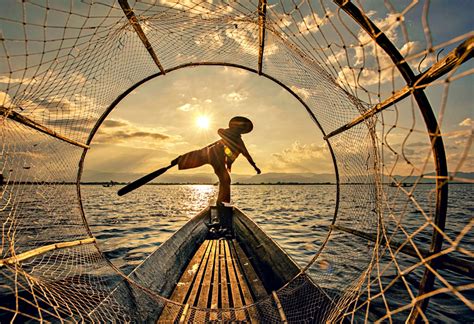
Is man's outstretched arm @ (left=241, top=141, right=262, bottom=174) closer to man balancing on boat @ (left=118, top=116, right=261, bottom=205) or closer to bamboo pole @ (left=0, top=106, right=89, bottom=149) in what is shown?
man balancing on boat @ (left=118, top=116, right=261, bottom=205)

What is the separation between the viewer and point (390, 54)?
6.01 ft

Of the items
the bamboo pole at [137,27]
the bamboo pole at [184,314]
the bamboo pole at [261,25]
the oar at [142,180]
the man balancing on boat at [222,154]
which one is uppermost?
the bamboo pole at [261,25]

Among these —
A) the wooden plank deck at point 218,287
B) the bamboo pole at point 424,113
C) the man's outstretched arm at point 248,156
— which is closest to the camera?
the bamboo pole at point 424,113

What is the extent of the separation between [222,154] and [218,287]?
8.39ft

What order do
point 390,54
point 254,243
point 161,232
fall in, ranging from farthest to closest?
1. point 161,232
2. point 254,243
3. point 390,54

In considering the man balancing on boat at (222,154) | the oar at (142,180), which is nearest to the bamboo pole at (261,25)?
the man balancing on boat at (222,154)

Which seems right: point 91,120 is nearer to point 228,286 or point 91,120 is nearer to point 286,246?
point 228,286

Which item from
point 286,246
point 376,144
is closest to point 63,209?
point 376,144

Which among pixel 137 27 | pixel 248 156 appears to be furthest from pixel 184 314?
pixel 137 27

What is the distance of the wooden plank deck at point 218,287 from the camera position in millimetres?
3824

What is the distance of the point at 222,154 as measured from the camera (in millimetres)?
4422

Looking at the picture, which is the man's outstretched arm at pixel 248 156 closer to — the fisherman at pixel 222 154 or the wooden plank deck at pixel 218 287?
the fisherman at pixel 222 154

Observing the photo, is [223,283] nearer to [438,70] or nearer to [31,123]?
[31,123]

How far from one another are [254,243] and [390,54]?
614 cm
